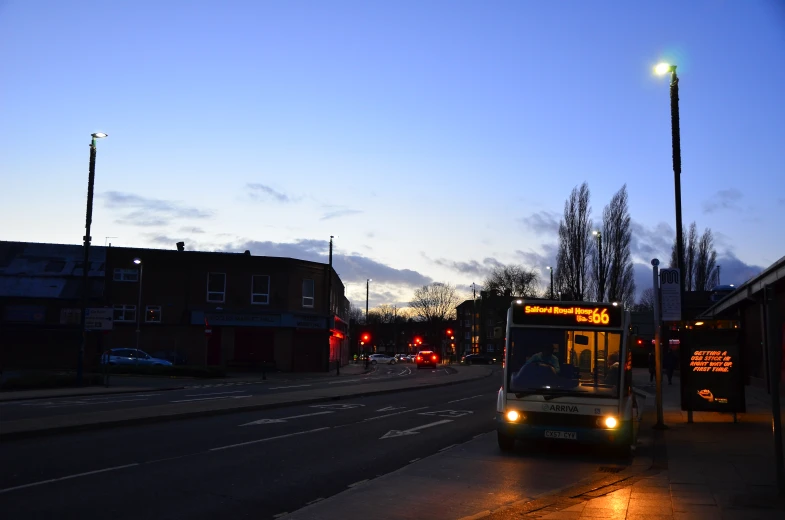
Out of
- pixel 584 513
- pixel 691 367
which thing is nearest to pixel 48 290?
pixel 691 367

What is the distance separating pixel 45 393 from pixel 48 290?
28435 mm

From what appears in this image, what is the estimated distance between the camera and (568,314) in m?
13.3

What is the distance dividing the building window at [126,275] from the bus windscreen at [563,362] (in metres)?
43.5

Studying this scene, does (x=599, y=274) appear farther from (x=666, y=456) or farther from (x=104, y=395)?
(x=666, y=456)

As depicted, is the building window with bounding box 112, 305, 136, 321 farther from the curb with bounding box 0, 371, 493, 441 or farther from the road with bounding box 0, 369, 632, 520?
the road with bounding box 0, 369, 632, 520

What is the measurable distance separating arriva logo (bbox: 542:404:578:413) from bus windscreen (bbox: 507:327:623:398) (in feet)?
0.67

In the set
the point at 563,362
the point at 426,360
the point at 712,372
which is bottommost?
the point at 426,360

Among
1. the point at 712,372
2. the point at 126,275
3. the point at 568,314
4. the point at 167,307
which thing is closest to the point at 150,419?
the point at 568,314

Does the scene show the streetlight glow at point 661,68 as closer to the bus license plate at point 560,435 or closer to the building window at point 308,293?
the bus license plate at point 560,435

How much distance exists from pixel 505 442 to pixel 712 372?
7618mm

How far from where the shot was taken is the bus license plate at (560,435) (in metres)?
12.4

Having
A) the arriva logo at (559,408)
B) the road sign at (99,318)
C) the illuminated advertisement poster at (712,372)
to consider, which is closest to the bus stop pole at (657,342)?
the illuminated advertisement poster at (712,372)

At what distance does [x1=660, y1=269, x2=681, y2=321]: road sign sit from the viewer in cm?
1689

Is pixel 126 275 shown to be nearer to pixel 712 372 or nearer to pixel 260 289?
pixel 260 289
